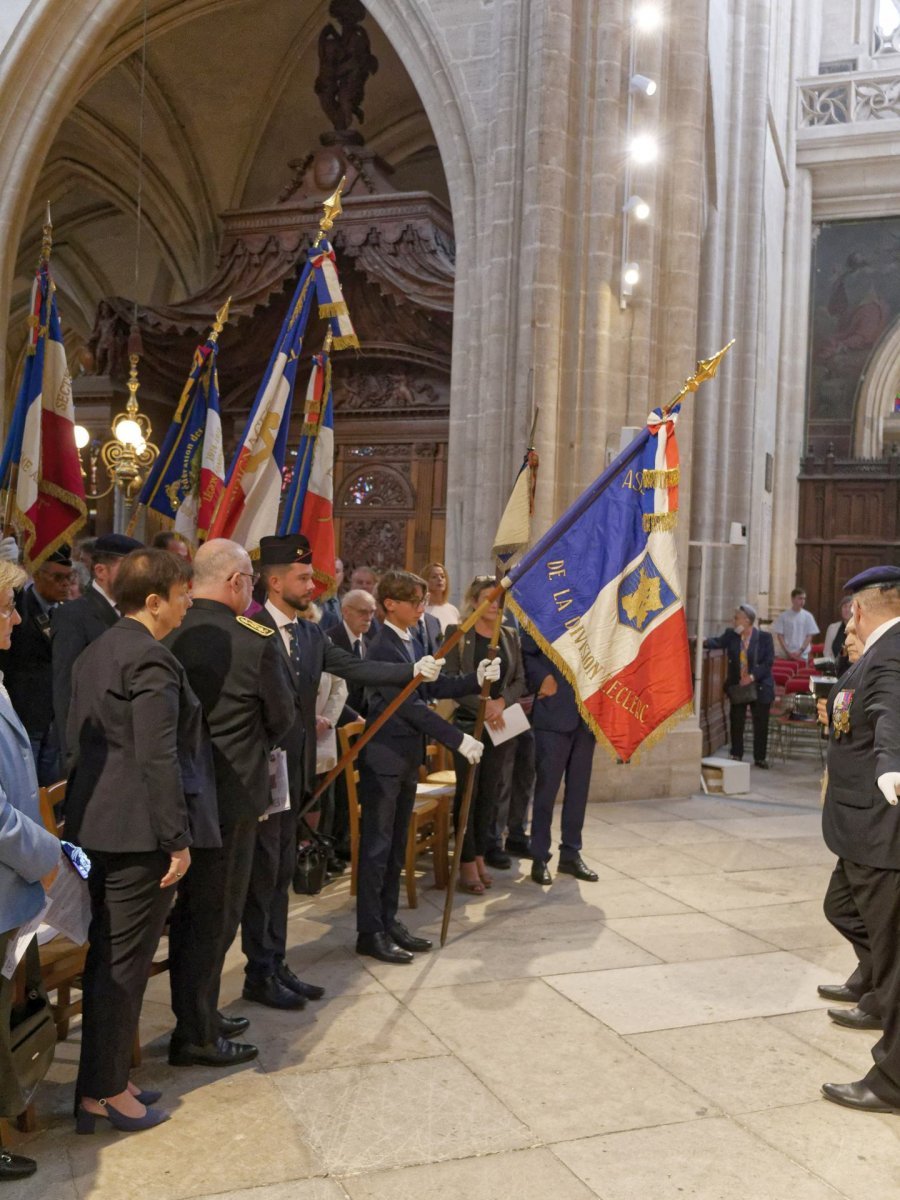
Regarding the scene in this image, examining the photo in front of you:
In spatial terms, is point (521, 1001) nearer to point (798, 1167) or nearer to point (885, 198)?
point (798, 1167)

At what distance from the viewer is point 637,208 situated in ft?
26.8

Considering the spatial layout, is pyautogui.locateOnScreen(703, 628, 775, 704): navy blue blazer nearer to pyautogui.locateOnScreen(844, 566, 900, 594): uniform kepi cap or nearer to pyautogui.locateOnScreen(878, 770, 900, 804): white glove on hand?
pyautogui.locateOnScreen(844, 566, 900, 594): uniform kepi cap

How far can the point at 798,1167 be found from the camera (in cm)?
295

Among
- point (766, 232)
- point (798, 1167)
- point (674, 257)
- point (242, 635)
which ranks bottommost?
point (798, 1167)

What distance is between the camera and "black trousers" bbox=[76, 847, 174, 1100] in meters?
2.95

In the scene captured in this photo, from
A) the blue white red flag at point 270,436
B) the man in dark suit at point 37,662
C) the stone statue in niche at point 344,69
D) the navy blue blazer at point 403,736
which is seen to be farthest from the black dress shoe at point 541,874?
the stone statue in niche at point 344,69

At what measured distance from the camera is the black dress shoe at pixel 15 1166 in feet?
8.93

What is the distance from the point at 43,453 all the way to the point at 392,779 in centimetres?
343

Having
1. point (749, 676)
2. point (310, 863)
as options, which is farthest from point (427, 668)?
point (749, 676)

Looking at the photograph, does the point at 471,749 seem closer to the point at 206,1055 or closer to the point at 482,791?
the point at 482,791

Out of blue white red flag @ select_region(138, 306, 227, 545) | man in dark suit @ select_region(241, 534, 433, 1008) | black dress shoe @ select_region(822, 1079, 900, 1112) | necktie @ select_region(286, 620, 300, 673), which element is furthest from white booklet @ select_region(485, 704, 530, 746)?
blue white red flag @ select_region(138, 306, 227, 545)

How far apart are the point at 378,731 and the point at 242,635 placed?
119 cm

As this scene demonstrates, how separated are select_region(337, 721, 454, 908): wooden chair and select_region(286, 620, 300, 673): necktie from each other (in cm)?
93

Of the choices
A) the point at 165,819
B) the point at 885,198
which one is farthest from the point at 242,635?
the point at 885,198
